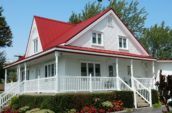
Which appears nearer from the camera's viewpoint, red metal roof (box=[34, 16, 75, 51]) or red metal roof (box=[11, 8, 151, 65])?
red metal roof (box=[11, 8, 151, 65])

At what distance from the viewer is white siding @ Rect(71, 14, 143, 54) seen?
76.6ft

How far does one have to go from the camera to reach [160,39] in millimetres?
59094

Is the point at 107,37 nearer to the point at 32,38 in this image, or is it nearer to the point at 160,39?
the point at 32,38

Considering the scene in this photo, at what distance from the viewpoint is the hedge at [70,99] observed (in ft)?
55.7

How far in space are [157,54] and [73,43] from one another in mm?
41163

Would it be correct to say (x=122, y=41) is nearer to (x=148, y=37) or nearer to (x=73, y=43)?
(x=73, y=43)

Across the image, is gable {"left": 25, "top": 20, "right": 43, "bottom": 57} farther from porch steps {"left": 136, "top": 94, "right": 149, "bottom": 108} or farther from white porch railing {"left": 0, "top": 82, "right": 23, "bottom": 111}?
porch steps {"left": 136, "top": 94, "right": 149, "bottom": 108}

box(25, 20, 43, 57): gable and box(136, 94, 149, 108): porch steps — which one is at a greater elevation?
box(25, 20, 43, 57): gable

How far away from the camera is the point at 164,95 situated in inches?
309

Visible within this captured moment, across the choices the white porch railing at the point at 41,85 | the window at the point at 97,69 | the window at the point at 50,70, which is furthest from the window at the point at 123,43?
the white porch railing at the point at 41,85

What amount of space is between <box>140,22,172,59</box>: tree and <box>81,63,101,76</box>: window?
36160mm

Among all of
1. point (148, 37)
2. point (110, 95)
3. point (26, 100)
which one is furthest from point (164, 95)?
point (148, 37)

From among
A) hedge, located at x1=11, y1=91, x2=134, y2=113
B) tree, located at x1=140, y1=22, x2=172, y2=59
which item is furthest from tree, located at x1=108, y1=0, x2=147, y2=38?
hedge, located at x1=11, y1=91, x2=134, y2=113

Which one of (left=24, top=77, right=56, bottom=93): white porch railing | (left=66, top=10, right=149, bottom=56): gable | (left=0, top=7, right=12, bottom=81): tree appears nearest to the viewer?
(left=24, top=77, right=56, bottom=93): white porch railing
